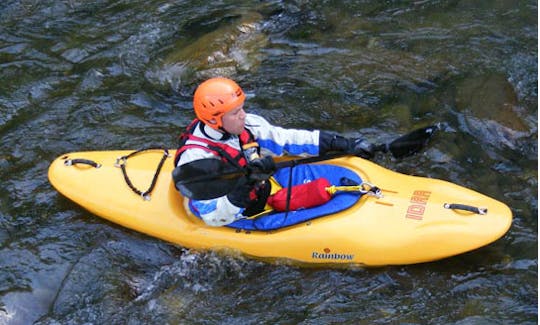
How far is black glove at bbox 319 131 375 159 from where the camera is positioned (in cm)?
488

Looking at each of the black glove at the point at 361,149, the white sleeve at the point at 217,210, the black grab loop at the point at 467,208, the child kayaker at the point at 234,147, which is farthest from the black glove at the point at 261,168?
the black grab loop at the point at 467,208

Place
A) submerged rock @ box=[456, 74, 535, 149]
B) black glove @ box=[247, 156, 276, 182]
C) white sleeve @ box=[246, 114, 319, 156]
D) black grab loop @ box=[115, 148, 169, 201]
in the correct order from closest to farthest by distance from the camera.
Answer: black glove @ box=[247, 156, 276, 182] < white sleeve @ box=[246, 114, 319, 156] < black grab loop @ box=[115, 148, 169, 201] < submerged rock @ box=[456, 74, 535, 149]

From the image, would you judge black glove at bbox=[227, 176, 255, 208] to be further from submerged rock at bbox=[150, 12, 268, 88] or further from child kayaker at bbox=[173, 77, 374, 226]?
submerged rock at bbox=[150, 12, 268, 88]

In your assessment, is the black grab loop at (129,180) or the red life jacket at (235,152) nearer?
the red life jacket at (235,152)

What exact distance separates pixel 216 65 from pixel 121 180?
235 cm

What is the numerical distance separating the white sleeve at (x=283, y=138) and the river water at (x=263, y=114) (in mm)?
921

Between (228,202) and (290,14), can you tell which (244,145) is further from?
(290,14)

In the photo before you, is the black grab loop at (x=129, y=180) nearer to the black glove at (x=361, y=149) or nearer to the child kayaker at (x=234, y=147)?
the child kayaker at (x=234, y=147)

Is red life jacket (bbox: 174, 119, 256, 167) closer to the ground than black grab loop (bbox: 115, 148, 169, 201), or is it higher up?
higher up

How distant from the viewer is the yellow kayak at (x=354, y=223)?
14.5 feet

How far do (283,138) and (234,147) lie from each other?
46 cm

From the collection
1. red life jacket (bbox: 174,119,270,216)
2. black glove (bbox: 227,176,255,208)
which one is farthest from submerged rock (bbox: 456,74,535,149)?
black glove (bbox: 227,176,255,208)

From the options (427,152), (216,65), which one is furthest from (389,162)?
(216,65)

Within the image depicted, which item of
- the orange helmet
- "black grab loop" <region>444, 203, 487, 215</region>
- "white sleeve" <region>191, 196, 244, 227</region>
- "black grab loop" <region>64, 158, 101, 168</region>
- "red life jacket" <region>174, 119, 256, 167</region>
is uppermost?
the orange helmet
